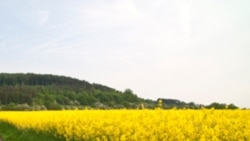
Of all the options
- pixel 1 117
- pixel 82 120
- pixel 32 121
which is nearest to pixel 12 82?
pixel 1 117

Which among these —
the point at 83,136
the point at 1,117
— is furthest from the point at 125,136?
the point at 1,117

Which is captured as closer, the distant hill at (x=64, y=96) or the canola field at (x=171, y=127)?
the canola field at (x=171, y=127)

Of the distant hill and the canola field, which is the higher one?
the distant hill

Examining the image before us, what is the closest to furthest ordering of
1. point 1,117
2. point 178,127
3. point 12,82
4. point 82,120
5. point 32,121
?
point 178,127 → point 82,120 → point 32,121 → point 1,117 → point 12,82

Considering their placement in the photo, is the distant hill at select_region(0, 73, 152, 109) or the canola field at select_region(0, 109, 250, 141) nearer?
the canola field at select_region(0, 109, 250, 141)

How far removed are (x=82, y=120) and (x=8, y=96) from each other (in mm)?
76952

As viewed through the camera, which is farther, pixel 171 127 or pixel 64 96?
pixel 64 96

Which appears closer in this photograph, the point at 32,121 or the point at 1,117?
the point at 32,121

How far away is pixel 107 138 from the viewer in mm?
14523

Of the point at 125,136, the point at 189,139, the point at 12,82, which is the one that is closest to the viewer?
the point at 189,139

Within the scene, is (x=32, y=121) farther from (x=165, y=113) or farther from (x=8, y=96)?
(x=8, y=96)

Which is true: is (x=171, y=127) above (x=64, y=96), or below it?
below

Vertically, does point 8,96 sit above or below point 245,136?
above

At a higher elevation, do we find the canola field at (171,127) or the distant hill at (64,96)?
the distant hill at (64,96)
